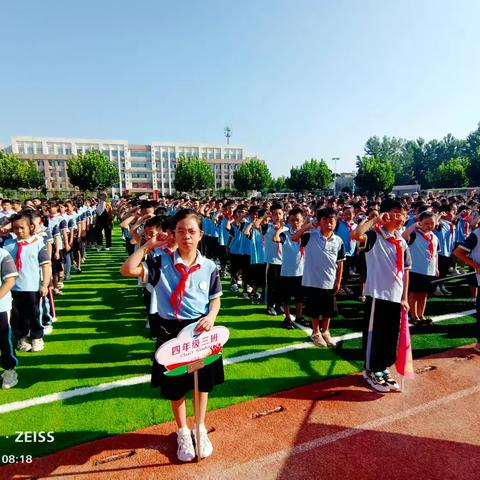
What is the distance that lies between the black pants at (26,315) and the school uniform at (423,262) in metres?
6.22

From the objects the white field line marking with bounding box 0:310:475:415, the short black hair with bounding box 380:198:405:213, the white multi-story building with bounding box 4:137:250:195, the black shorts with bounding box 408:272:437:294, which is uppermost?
the white multi-story building with bounding box 4:137:250:195

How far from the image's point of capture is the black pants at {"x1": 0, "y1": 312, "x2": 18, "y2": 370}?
→ 3.93 metres

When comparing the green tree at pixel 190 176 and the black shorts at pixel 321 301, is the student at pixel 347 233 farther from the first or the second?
the green tree at pixel 190 176

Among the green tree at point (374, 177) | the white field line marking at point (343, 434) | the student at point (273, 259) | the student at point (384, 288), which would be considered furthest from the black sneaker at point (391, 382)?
the green tree at point (374, 177)

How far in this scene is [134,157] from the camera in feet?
299

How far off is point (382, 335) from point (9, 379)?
4596 mm

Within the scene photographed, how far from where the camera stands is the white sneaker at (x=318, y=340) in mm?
5184

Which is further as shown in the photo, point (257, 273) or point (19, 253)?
point (257, 273)

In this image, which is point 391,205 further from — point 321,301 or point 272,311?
point 272,311

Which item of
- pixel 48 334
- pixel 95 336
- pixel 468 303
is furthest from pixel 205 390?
pixel 468 303

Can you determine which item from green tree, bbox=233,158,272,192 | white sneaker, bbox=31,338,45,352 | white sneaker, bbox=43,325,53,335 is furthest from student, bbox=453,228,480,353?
green tree, bbox=233,158,272,192

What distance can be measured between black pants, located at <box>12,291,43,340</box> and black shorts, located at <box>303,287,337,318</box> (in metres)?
4.09

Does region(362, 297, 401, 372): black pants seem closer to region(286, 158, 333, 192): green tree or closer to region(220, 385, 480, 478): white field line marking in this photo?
region(220, 385, 480, 478): white field line marking

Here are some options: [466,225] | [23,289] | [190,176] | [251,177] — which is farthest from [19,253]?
[251,177]
